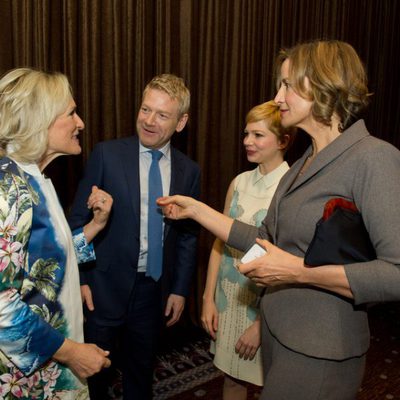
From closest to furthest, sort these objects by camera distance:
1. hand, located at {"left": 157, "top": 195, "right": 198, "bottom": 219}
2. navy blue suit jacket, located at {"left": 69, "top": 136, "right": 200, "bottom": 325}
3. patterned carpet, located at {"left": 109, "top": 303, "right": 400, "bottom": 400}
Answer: hand, located at {"left": 157, "top": 195, "right": 198, "bottom": 219} → navy blue suit jacket, located at {"left": 69, "top": 136, "right": 200, "bottom": 325} → patterned carpet, located at {"left": 109, "top": 303, "right": 400, "bottom": 400}

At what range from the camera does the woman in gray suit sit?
133cm

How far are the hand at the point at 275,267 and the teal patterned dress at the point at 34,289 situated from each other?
2.04ft

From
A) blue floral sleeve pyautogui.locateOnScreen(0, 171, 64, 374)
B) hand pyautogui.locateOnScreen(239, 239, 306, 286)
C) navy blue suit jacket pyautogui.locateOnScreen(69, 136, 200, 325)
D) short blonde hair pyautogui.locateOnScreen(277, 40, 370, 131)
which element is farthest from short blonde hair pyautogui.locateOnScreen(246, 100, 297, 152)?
blue floral sleeve pyautogui.locateOnScreen(0, 171, 64, 374)

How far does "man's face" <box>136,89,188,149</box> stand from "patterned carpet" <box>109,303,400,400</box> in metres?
1.65

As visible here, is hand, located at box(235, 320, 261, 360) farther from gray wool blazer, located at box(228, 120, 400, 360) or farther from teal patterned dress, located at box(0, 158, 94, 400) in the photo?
teal patterned dress, located at box(0, 158, 94, 400)

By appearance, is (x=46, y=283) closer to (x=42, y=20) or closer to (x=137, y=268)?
(x=137, y=268)

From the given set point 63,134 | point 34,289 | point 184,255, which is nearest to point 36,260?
point 34,289

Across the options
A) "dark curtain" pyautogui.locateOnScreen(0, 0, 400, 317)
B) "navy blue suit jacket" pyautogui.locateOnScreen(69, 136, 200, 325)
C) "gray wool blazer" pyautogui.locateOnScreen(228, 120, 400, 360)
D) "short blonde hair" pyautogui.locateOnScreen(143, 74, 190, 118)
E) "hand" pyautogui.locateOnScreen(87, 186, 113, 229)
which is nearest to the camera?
"gray wool blazer" pyautogui.locateOnScreen(228, 120, 400, 360)

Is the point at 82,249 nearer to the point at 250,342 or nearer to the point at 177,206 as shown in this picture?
the point at 177,206

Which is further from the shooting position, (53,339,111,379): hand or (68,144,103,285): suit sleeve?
(68,144,103,285): suit sleeve

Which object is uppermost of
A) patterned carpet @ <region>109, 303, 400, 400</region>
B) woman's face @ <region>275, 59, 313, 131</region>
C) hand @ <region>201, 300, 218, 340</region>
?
woman's face @ <region>275, 59, 313, 131</region>

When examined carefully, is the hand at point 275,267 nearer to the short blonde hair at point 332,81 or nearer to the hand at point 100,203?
the short blonde hair at point 332,81

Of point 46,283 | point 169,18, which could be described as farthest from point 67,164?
point 46,283

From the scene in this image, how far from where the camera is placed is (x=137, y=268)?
7.34 feet
